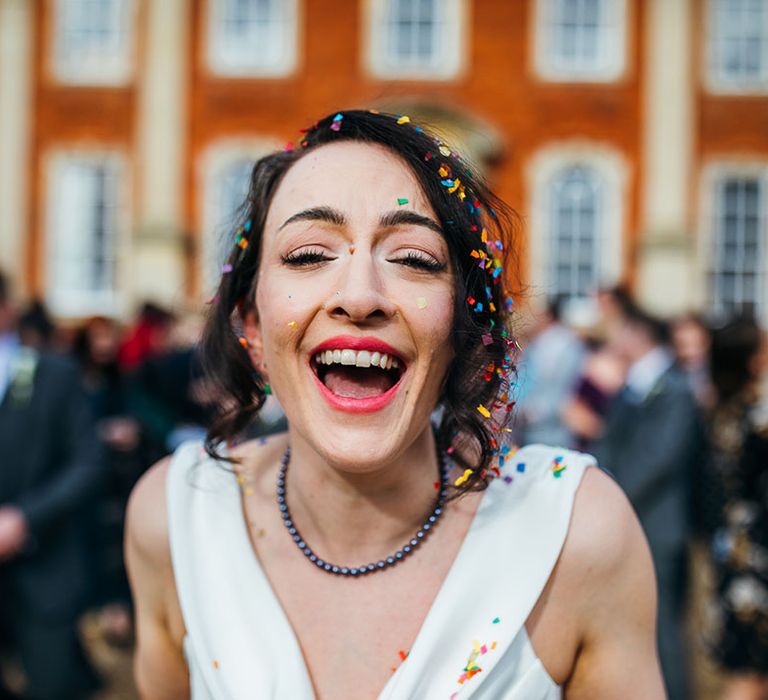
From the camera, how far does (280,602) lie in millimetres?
1754

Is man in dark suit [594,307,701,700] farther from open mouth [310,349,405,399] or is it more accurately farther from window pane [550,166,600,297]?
window pane [550,166,600,297]

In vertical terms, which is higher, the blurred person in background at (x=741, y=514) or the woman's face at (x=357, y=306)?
the woman's face at (x=357, y=306)

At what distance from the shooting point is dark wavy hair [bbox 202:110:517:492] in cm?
173

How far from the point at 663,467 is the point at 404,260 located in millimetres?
3479

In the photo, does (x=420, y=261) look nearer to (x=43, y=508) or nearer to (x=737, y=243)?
(x=43, y=508)

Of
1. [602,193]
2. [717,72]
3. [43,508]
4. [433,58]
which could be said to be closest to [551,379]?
[43,508]

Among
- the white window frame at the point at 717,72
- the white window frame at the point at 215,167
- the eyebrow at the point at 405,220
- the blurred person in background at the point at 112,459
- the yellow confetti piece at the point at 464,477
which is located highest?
the white window frame at the point at 717,72

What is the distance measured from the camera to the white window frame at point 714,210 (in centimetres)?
1648

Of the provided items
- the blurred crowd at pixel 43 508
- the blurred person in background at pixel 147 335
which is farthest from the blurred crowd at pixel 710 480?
the blurred person in background at pixel 147 335

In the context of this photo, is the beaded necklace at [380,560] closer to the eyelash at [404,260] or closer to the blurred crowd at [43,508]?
the eyelash at [404,260]

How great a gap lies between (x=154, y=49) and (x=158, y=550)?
51.9 feet

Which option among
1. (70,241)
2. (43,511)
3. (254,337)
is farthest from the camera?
(70,241)

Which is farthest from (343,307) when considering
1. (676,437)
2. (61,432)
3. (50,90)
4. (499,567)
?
(50,90)

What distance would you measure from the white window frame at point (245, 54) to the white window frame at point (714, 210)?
23.6 feet
